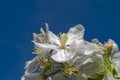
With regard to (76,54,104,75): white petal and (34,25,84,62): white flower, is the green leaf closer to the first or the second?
(76,54,104,75): white petal

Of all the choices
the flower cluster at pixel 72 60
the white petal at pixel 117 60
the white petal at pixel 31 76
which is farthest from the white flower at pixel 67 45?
the white petal at pixel 117 60

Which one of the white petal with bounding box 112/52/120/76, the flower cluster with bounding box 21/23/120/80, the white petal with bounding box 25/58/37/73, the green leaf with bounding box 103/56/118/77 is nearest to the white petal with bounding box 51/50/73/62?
the flower cluster with bounding box 21/23/120/80

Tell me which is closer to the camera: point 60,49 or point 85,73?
point 85,73

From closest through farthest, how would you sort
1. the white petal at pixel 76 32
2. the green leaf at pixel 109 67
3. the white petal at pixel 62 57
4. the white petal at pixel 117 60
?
the white petal at pixel 62 57, the green leaf at pixel 109 67, the white petal at pixel 117 60, the white petal at pixel 76 32

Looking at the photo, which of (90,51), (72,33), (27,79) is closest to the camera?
(90,51)

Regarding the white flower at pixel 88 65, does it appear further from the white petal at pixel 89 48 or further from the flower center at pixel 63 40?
the flower center at pixel 63 40

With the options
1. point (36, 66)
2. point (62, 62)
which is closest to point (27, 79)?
point (36, 66)

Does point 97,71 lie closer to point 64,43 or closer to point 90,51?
point 90,51
